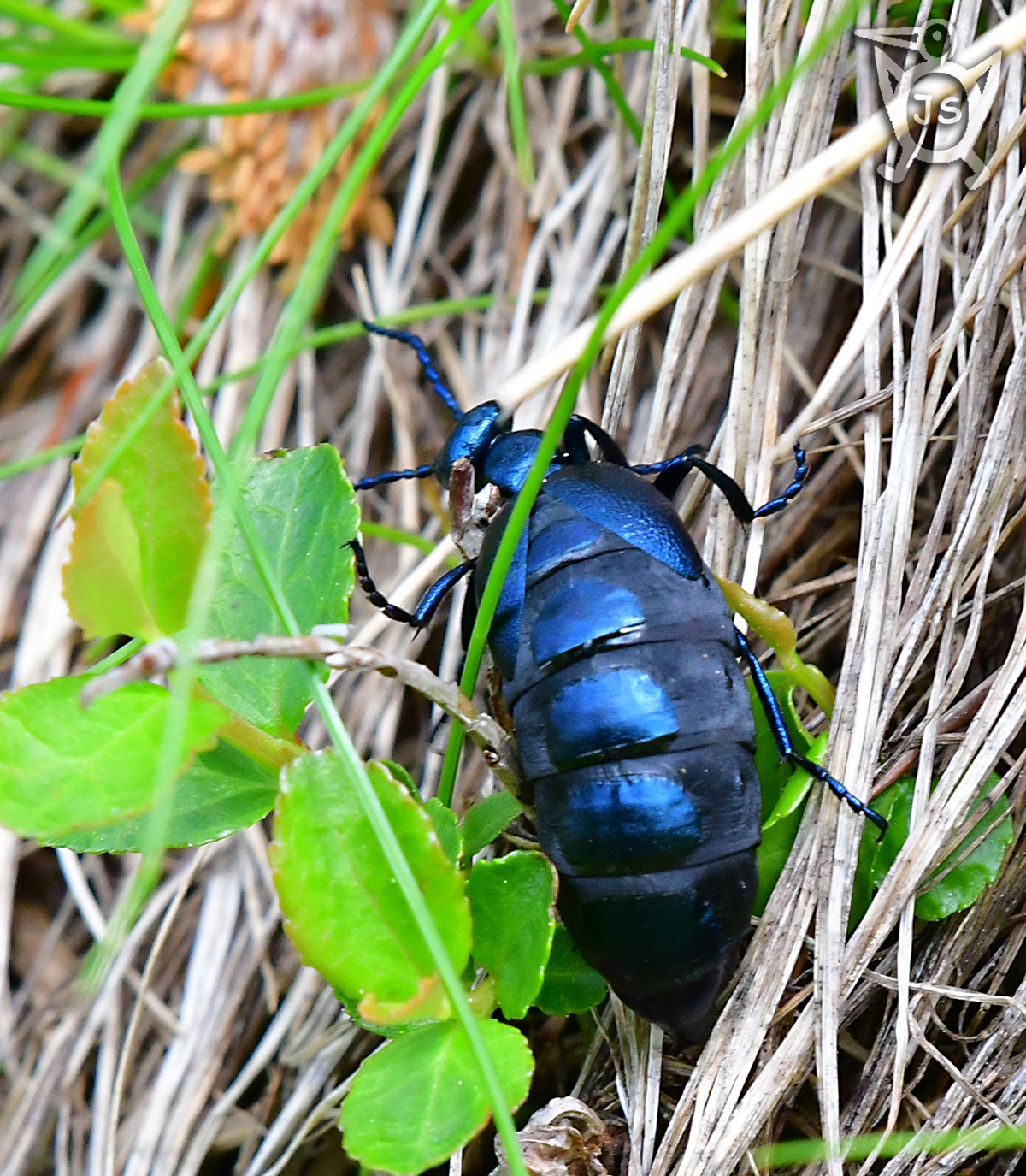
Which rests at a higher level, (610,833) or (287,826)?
(287,826)

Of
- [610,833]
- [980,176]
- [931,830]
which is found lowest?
[931,830]

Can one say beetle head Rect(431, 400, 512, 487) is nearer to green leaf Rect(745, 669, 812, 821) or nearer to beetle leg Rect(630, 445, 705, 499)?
beetle leg Rect(630, 445, 705, 499)

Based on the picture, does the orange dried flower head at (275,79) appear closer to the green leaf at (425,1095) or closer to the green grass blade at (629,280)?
the green grass blade at (629,280)

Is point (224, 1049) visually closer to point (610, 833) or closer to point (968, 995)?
point (610, 833)

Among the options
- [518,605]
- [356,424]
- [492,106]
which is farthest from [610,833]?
[492,106]

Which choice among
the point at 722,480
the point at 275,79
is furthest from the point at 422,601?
the point at 275,79

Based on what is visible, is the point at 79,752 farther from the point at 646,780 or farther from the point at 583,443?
the point at 583,443

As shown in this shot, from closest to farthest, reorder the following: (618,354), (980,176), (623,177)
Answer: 1. (980,176)
2. (618,354)
3. (623,177)
